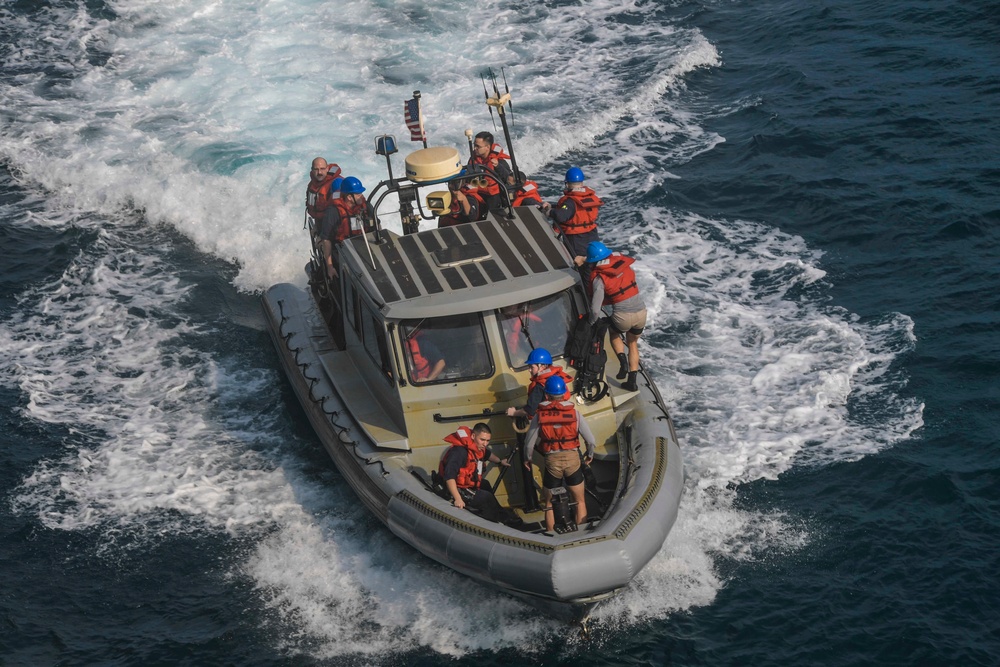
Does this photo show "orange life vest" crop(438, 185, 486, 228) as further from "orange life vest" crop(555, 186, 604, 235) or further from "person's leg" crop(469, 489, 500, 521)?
"person's leg" crop(469, 489, 500, 521)

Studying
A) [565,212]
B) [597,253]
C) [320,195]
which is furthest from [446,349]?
[320,195]

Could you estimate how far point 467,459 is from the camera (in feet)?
35.9

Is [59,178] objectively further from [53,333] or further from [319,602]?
[319,602]

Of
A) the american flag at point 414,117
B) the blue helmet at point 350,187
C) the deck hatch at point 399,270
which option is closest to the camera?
the deck hatch at point 399,270

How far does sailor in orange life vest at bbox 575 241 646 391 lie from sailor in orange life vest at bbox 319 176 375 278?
10.1 feet

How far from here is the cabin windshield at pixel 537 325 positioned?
1156 cm

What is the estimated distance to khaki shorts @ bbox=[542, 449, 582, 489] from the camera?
10.6m

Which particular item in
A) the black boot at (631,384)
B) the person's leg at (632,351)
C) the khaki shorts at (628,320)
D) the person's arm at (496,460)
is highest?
the khaki shorts at (628,320)

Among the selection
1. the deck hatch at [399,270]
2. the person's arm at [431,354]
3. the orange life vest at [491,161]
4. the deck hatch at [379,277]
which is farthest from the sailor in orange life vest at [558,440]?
the orange life vest at [491,161]

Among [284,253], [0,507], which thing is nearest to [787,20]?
[284,253]

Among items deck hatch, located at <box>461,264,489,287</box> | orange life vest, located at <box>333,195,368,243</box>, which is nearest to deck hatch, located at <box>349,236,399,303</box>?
deck hatch, located at <box>461,264,489,287</box>

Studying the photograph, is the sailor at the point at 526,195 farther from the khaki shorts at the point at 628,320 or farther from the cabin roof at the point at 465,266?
the khaki shorts at the point at 628,320

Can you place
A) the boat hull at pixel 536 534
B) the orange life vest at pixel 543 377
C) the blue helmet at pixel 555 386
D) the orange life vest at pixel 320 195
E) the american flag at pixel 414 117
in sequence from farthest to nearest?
the american flag at pixel 414 117 → the orange life vest at pixel 320 195 → the orange life vest at pixel 543 377 → the blue helmet at pixel 555 386 → the boat hull at pixel 536 534

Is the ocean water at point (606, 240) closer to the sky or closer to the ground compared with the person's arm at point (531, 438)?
closer to the ground
